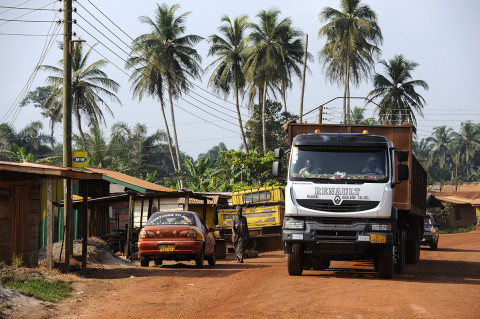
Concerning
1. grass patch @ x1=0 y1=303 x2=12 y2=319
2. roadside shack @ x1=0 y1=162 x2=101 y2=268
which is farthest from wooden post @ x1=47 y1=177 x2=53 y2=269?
grass patch @ x1=0 y1=303 x2=12 y2=319

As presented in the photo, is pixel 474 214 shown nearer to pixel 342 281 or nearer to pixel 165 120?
pixel 165 120

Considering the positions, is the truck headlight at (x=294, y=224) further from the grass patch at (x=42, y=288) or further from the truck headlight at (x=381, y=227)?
the grass patch at (x=42, y=288)

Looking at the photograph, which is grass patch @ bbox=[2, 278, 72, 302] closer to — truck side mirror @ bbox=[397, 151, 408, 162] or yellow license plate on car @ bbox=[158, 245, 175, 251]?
yellow license plate on car @ bbox=[158, 245, 175, 251]

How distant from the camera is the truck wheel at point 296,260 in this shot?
579 inches

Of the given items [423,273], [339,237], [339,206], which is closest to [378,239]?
[339,237]

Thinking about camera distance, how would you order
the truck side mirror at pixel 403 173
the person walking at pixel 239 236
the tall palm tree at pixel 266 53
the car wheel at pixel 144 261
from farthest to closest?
the tall palm tree at pixel 266 53 < the person walking at pixel 239 236 < the car wheel at pixel 144 261 < the truck side mirror at pixel 403 173

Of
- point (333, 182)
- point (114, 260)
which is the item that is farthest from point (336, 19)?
point (333, 182)

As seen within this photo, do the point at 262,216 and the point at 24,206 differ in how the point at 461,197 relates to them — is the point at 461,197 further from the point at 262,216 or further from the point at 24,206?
the point at 24,206

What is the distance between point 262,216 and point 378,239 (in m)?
15.8

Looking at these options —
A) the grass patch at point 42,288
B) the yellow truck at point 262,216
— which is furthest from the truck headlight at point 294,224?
the yellow truck at point 262,216

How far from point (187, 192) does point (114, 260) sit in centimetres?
397

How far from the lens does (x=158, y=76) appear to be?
179ft

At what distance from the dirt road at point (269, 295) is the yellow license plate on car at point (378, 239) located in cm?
83

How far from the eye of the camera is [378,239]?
13812 millimetres
